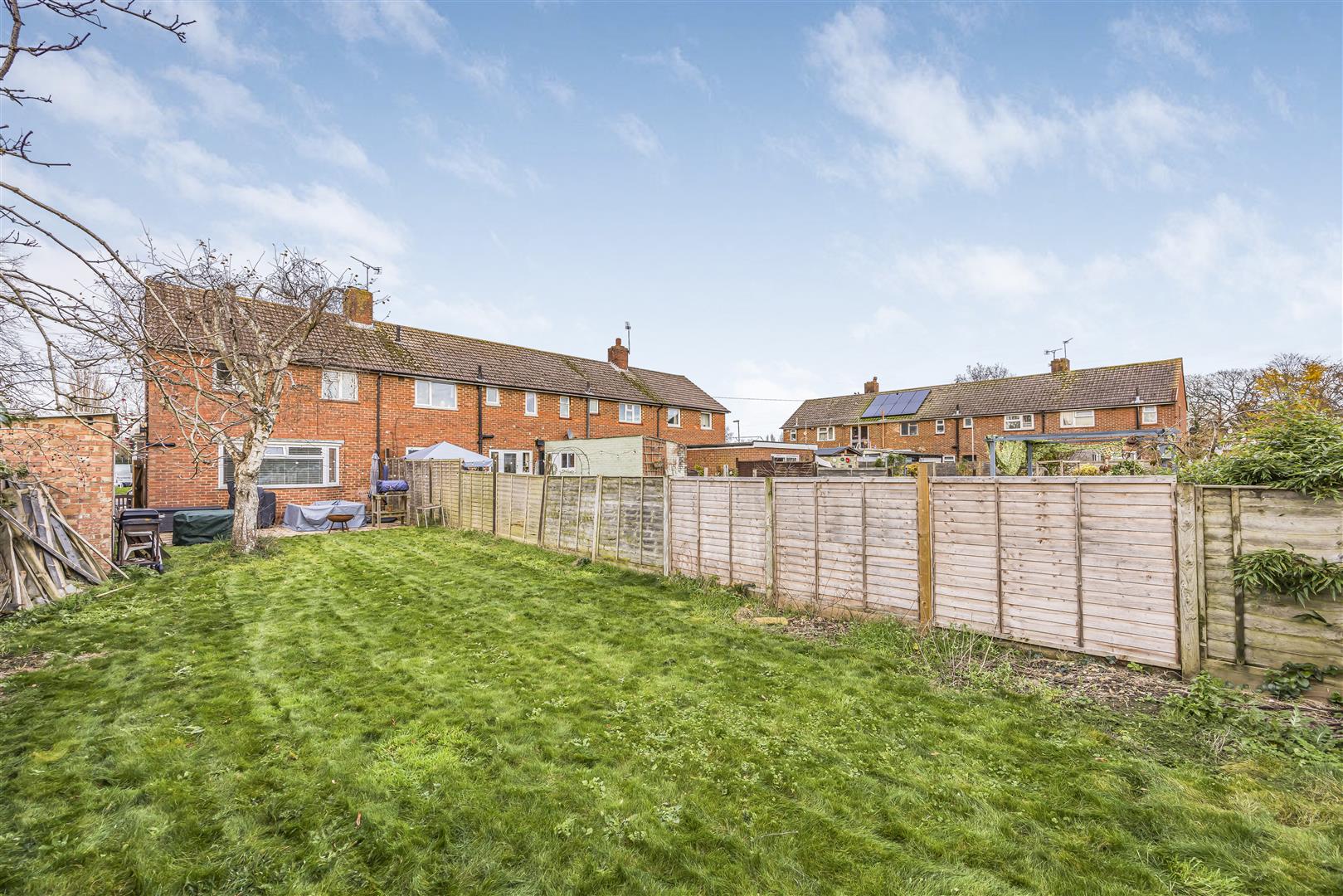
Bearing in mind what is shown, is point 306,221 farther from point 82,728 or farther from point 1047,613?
point 1047,613

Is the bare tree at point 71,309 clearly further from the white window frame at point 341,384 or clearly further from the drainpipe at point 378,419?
the drainpipe at point 378,419

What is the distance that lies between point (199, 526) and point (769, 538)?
14041 mm

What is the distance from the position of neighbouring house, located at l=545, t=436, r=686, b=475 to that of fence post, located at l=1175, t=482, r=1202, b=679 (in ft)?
44.3

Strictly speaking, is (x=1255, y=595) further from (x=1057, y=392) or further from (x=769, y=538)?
(x=1057, y=392)

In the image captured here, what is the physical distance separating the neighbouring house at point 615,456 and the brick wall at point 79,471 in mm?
11014

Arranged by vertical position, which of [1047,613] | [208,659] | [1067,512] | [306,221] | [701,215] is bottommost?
[208,659]

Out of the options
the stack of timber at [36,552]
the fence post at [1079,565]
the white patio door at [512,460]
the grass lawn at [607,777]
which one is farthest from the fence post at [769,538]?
the white patio door at [512,460]

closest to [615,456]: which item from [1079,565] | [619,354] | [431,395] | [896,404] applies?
[431,395]

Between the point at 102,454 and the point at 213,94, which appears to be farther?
the point at 102,454

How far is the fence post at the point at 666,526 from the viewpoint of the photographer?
29.7 feet

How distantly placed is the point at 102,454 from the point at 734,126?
14836 millimetres

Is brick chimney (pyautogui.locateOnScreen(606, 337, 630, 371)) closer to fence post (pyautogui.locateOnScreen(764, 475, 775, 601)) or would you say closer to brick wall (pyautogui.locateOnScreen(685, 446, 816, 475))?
brick wall (pyautogui.locateOnScreen(685, 446, 816, 475))

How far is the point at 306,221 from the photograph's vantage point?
39.3ft

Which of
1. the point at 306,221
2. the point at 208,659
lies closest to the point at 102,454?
the point at 306,221
